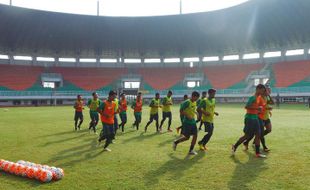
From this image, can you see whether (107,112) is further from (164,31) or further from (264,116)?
(164,31)

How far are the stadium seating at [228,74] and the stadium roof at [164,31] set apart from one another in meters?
4.13

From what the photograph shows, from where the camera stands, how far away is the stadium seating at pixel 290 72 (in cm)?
5666

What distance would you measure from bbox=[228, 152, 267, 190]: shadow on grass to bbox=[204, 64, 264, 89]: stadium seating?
55.5 m

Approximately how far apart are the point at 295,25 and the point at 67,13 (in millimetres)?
42367

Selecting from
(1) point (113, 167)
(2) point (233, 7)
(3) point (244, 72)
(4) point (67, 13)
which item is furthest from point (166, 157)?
(3) point (244, 72)

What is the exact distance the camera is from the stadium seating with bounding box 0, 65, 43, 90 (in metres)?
61.9

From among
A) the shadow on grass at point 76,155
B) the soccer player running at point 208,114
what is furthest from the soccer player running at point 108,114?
the soccer player running at point 208,114

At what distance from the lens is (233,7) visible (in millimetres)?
55188

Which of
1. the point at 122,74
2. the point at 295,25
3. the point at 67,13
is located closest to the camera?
the point at 295,25

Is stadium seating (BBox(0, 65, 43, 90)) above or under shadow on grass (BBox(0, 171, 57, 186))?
above

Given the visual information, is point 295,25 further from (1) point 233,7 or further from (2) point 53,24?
(2) point 53,24

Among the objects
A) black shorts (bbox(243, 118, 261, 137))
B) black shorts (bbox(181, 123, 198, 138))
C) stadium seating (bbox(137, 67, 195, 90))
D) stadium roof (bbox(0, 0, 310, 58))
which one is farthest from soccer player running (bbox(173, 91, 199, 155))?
stadium seating (bbox(137, 67, 195, 90))

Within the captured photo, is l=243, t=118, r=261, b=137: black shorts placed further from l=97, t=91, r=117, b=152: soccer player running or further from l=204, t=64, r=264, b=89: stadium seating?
l=204, t=64, r=264, b=89: stadium seating

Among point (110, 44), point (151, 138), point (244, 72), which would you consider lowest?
point (151, 138)
